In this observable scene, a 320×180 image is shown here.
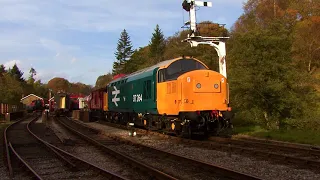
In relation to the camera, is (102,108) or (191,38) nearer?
(191,38)

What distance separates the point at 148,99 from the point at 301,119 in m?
7.83

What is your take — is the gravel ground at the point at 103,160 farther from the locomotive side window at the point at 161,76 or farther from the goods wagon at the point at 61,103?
the goods wagon at the point at 61,103

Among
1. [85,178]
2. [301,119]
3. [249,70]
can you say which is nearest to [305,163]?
[85,178]

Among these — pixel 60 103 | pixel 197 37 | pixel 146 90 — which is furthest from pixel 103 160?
pixel 60 103

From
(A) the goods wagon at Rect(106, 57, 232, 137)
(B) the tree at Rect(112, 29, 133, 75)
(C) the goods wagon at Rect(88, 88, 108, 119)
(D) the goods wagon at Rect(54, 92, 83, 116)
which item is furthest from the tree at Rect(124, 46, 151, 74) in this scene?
(A) the goods wagon at Rect(106, 57, 232, 137)

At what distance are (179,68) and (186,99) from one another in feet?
6.92

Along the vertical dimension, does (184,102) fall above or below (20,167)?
above

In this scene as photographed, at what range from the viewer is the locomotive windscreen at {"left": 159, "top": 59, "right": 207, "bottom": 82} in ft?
48.4

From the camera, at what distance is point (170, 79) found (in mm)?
14508

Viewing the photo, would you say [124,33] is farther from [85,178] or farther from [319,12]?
[85,178]

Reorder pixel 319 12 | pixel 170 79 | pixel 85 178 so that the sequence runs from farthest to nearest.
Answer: pixel 319 12, pixel 170 79, pixel 85 178

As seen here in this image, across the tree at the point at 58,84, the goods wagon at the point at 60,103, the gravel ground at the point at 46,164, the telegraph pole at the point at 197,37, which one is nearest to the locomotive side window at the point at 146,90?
the telegraph pole at the point at 197,37

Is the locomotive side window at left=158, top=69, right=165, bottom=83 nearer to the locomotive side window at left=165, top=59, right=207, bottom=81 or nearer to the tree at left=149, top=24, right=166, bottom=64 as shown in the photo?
the locomotive side window at left=165, top=59, right=207, bottom=81

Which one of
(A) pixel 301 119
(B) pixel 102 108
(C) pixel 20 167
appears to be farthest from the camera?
(B) pixel 102 108
